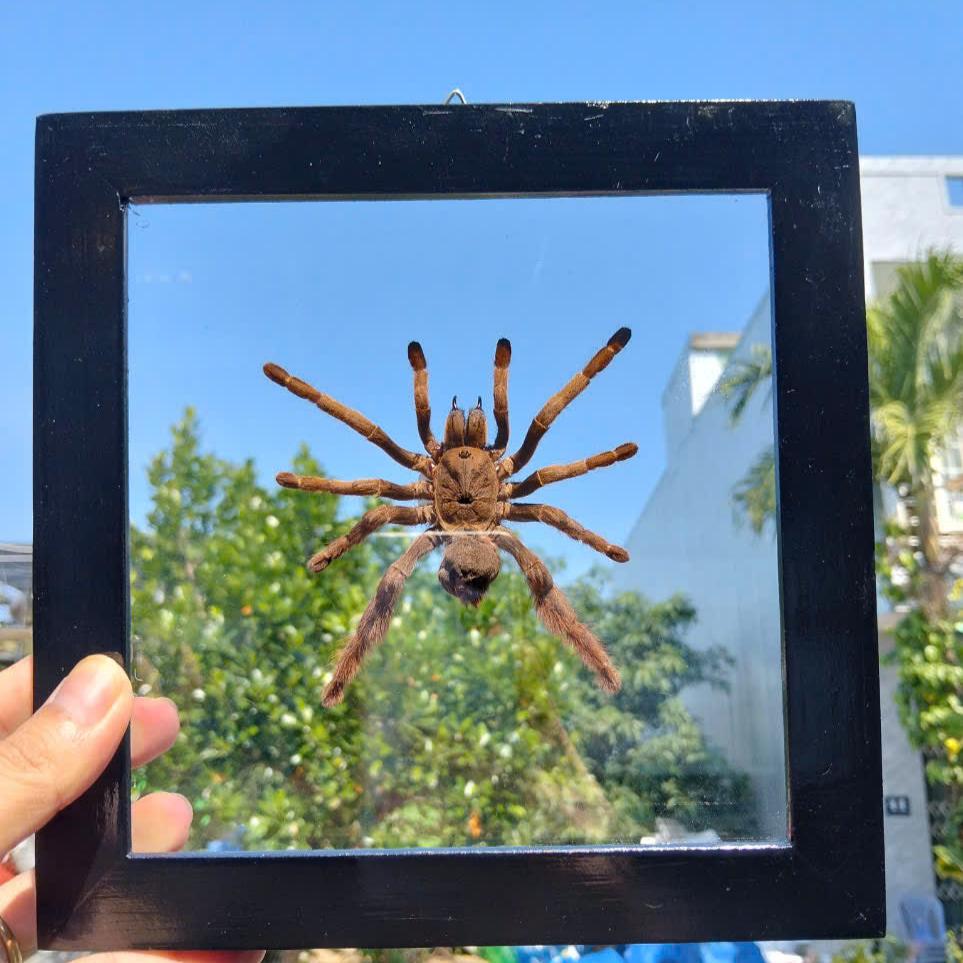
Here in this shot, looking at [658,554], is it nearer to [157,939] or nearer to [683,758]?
[683,758]

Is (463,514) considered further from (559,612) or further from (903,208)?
(903,208)

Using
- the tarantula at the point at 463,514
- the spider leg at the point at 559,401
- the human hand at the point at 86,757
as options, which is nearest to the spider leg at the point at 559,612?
→ the tarantula at the point at 463,514

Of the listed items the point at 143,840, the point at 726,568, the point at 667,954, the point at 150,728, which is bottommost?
the point at 667,954

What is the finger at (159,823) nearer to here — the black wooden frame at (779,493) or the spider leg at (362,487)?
the black wooden frame at (779,493)

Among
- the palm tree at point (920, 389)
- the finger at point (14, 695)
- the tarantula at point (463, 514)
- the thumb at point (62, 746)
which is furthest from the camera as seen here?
the palm tree at point (920, 389)

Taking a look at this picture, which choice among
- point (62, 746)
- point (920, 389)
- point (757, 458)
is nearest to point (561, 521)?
point (757, 458)

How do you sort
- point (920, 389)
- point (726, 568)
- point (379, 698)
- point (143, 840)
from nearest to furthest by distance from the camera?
point (143, 840)
point (726, 568)
point (379, 698)
point (920, 389)

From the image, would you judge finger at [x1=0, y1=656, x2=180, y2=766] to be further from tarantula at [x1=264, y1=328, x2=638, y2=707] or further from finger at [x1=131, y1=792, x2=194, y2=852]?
tarantula at [x1=264, y1=328, x2=638, y2=707]
